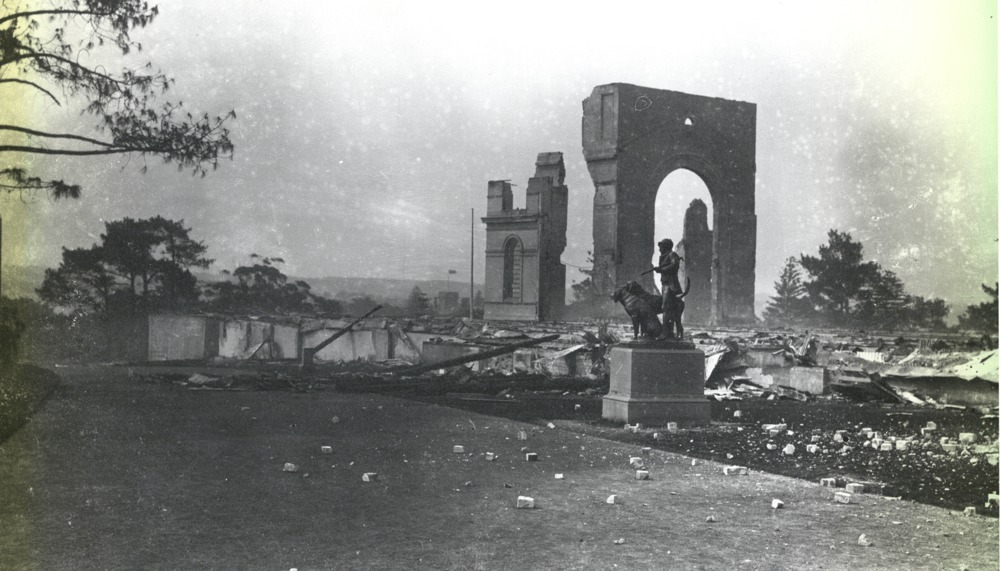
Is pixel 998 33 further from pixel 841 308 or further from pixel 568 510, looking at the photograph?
pixel 841 308

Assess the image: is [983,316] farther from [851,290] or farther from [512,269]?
[512,269]

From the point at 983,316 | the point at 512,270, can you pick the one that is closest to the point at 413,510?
the point at 983,316

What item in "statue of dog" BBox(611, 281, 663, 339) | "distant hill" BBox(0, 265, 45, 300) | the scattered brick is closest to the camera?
"distant hill" BBox(0, 265, 45, 300)

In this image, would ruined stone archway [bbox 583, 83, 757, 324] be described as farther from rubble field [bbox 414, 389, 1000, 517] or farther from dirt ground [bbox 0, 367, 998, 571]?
dirt ground [bbox 0, 367, 998, 571]

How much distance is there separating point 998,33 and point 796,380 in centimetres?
1209

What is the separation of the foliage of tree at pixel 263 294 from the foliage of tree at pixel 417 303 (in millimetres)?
7690

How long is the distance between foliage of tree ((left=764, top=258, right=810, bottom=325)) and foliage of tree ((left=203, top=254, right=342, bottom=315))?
20.5 metres

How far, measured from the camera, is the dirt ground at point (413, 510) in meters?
4.45

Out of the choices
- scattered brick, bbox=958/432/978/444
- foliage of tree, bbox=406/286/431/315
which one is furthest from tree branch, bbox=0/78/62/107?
foliage of tree, bbox=406/286/431/315

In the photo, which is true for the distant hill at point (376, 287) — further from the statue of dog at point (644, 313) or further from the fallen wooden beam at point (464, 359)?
the statue of dog at point (644, 313)

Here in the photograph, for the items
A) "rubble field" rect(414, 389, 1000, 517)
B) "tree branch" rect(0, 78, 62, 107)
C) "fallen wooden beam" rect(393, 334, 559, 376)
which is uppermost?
"tree branch" rect(0, 78, 62, 107)

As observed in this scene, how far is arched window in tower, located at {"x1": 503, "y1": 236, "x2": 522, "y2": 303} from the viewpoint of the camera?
3581 cm

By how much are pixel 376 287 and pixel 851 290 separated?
16303 millimetres

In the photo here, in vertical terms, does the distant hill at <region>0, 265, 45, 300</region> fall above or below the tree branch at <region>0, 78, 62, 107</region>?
below
